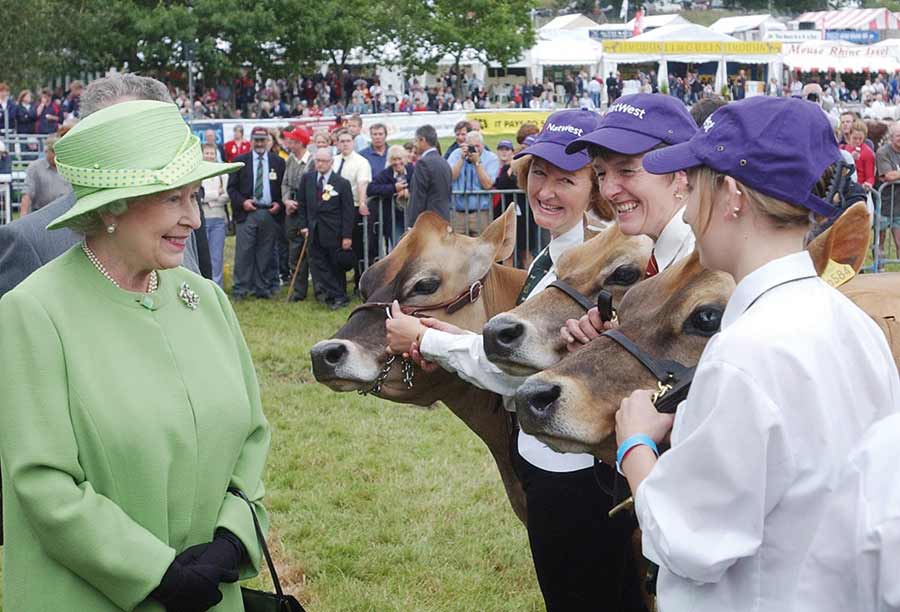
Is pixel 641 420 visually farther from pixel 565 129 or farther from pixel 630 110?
pixel 565 129

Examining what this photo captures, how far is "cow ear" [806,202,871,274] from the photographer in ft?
8.93

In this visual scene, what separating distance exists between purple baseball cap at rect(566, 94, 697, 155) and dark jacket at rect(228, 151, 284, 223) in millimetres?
12171

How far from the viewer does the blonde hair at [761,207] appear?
2303 mm

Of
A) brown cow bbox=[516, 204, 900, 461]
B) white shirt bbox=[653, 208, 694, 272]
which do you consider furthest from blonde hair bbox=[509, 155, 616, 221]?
brown cow bbox=[516, 204, 900, 461]

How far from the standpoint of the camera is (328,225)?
1462cm

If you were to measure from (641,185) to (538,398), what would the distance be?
1.00 meters

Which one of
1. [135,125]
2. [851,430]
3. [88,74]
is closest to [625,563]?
[851,430]

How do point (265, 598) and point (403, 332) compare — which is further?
point (403, 332)

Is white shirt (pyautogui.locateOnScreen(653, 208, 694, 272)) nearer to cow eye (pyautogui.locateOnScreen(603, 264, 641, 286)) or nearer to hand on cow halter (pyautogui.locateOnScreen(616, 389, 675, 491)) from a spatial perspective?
cow eye (pyautogui.locateOnScreen(603, 264, 641, 286))

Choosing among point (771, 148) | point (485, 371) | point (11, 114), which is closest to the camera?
point (771, 148)

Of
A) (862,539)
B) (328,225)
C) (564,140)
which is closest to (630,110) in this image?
(564,140)

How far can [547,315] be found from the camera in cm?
366

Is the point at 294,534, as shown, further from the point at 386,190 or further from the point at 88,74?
the point at 88,74

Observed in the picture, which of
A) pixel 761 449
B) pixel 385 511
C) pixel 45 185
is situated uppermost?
pixel 761 449
